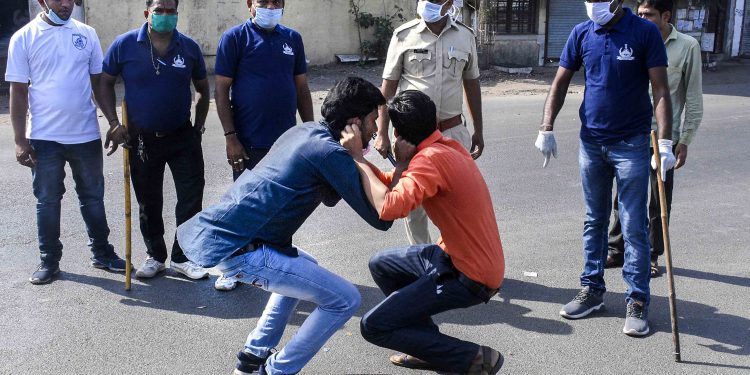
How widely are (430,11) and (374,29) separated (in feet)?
43.9

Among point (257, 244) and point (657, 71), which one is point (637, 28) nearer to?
point (657, 71)

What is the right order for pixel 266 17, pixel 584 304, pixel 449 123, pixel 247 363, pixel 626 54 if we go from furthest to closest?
pixel 449 123 < pixel 266 17 < pixel 584 304 < pixel 626 54 < pixel 247 363

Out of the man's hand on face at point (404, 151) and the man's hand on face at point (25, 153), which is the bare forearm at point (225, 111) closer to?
the man's hand on face at point (25, 153)

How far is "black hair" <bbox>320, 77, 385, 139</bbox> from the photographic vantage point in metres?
3.60

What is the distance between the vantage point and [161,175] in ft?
18.1

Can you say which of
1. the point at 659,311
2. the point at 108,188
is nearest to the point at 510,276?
the point at 659,311

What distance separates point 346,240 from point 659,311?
2445mm

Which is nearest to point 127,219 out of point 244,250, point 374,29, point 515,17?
point 244,250

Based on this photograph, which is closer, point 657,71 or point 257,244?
point 257,244

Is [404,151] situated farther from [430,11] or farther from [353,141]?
[430,11]

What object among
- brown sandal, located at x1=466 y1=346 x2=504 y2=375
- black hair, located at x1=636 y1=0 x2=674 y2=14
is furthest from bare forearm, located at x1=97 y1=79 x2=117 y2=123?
black hair, located at x1=636 y1=0 x2=674 y2=14

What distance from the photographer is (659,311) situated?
4.93m

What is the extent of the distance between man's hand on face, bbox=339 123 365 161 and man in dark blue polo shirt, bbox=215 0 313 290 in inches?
70.7

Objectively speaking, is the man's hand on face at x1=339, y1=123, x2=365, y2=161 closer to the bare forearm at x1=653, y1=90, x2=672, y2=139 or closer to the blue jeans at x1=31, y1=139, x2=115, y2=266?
the bare forearm at x1=653, y1=90, x2=672, y2=139
